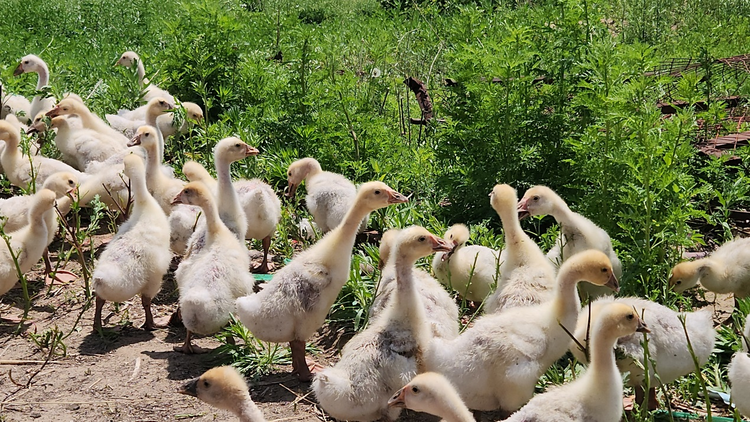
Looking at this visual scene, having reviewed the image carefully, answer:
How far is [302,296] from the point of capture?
5.44m

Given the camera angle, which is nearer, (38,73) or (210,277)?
(210,277)

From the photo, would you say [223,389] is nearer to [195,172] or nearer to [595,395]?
[595,395]

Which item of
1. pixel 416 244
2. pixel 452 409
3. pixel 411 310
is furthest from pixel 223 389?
pixel 416 244

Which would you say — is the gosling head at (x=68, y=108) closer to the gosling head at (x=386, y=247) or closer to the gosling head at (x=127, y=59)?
the gosling head at (x=127, y=59)

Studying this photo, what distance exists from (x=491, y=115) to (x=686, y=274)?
2.14 metres

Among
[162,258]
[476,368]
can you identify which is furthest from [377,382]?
[162,258]

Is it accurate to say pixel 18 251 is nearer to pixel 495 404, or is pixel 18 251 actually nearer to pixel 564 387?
pixel 495 404

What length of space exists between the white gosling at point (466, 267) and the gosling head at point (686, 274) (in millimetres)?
1232

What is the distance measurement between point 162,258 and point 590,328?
3.19 meters

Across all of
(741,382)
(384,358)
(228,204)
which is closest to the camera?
(741,382)

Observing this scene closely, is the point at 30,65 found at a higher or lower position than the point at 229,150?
higher

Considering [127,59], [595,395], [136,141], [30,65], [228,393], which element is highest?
[127,59]

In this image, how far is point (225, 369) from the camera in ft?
14.2

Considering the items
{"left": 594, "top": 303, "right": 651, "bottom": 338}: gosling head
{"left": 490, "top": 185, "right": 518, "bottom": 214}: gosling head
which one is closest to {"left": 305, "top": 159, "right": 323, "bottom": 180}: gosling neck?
{"left": 490, "top": 185, "right": 518, "bottom": 214}: gosling head
